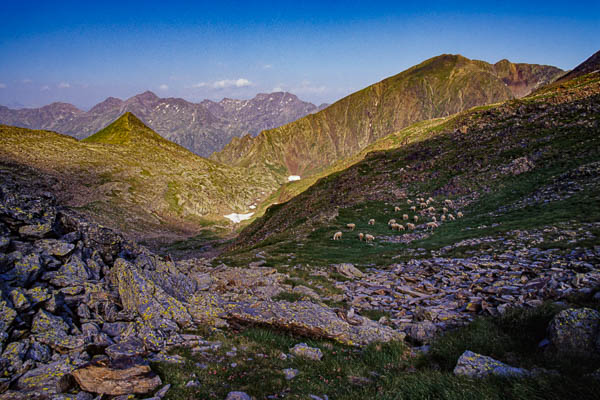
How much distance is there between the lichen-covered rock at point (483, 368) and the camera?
23.0 feet

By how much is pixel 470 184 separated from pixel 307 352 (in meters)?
48.4

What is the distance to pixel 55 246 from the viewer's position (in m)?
11.4

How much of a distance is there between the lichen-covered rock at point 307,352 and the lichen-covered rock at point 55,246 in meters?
9.76

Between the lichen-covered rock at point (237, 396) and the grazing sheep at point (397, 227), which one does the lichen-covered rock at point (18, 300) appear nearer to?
the lichen-covered rock at point (237, 396)

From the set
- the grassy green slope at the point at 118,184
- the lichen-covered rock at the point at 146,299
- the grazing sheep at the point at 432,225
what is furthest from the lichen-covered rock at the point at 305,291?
the grassy green slope at the point at 118,184

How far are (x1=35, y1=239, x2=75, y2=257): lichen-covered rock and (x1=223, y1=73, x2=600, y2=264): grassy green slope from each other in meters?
18.0

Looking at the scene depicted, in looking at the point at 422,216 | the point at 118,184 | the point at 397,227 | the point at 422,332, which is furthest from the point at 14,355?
the point at 118,184

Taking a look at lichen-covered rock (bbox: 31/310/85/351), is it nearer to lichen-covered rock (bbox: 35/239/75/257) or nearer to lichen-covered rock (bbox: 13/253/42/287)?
lichen-covered rock (bbox: 13/253/42/287)

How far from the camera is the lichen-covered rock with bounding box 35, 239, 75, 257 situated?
1120 centimetres

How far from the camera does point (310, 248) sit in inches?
Answer: 1319

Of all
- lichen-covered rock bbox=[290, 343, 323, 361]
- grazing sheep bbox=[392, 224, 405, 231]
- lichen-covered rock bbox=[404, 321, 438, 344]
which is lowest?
grazing sheep bbox=[392, 224, 405, 231]

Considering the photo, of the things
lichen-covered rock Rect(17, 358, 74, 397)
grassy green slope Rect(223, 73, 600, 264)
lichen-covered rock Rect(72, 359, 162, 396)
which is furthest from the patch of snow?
lichen-covered rock Rect(72, 359, 162, 396)

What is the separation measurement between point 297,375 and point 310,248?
24.8 meters

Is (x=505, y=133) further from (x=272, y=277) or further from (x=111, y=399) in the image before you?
(x=111, y=399)
